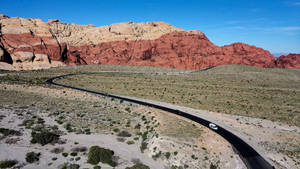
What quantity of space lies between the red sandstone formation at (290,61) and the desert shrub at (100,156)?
6447 inches

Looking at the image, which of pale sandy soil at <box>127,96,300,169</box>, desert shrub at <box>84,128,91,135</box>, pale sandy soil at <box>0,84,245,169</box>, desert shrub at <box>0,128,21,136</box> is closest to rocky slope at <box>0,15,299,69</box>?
desert shrub at <box>0,128,21,136</box>

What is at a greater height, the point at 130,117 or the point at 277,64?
the point at 277,64

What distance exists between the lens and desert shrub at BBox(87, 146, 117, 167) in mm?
23031

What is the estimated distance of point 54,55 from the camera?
12438 cm

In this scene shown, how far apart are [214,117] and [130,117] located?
16894 mm

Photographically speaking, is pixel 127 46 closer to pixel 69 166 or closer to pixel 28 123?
pixel 28 123

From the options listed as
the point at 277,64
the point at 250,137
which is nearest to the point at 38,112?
the point at 250,137

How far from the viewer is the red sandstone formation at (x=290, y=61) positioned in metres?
147

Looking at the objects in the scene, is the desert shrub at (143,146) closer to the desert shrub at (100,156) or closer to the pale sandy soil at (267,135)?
the desert shrub at (100,156)

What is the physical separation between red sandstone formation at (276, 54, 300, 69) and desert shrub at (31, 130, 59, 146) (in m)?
167

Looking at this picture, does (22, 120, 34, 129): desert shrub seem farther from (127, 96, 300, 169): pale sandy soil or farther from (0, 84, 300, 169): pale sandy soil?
(127, 96, 300, 169): pale sandy soil

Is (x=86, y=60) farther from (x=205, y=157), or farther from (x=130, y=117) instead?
(x=205, y=157)

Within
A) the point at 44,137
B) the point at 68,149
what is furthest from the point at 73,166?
the point at 44,137

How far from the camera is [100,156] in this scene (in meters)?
23.9
